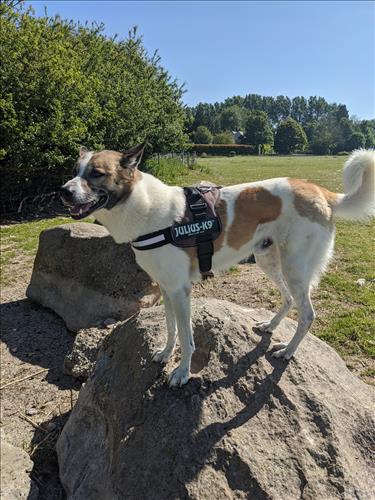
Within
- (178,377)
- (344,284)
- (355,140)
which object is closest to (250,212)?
(178,377)

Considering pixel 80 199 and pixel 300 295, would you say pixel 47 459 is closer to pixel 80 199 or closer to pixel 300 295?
pixel 80 199

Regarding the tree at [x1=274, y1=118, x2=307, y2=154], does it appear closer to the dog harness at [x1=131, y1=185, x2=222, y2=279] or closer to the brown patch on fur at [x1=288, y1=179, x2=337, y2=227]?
the brown patch on fur at [x1=288, y1=179, x2=337, y2=227]

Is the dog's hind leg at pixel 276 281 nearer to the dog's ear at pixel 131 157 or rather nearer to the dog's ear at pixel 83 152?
the dog's ear at pixel 131 157

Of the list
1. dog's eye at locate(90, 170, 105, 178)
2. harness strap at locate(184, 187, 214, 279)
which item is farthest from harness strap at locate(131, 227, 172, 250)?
dog's eye at locate(90, 170, 105, 178)

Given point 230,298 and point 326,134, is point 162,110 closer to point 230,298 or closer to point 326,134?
point 230,298

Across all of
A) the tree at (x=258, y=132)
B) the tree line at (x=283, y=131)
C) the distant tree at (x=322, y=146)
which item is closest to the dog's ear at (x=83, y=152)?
the tree line at (x=283, y=131)

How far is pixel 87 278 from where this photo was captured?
648 centimetres

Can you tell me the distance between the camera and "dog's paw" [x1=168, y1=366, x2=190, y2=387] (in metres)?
3.43

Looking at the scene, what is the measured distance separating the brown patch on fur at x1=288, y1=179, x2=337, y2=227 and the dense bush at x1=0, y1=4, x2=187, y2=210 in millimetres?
10108

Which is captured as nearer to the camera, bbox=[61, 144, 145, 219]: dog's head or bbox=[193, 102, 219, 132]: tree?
bbox=[61, 144, 145, 219]: dog's head

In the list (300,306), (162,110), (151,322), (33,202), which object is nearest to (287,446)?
(300,306)

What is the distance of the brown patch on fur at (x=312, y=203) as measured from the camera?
154 inches

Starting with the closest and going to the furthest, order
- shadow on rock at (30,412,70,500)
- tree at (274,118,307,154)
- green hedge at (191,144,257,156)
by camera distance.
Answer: shadow on rock at (30,412,70,500)
green hedge at (191,144,257,156)
tree at (274,118,307,154)

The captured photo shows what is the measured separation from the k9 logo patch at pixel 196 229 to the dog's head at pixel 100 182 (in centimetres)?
55
